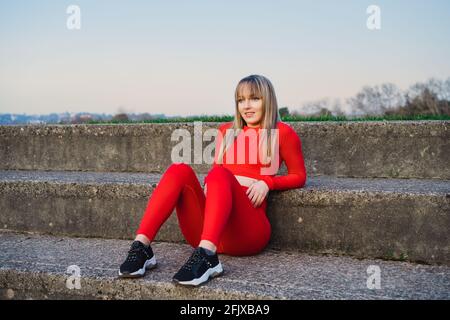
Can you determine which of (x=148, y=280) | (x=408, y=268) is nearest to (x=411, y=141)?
(x=408, y=268)

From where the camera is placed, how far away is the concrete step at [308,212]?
2408 mm

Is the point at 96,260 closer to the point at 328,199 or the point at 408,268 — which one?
the point at 328,199

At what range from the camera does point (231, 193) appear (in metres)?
2.37

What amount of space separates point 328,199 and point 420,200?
447 mm

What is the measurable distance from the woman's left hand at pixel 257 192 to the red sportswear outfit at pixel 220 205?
4 cm

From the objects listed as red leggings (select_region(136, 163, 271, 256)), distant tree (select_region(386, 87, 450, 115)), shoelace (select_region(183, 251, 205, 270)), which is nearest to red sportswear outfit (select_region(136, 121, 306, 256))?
red leggings (select_region(136, 163, 271, 256))

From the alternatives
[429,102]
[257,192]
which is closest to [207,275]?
[257,192]

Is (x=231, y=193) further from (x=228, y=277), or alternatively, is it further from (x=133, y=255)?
(x=133, y=255)

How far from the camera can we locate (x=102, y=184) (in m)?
2.98

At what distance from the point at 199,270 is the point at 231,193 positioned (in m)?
0.42

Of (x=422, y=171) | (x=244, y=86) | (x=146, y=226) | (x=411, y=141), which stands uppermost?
(x=244, y=86)

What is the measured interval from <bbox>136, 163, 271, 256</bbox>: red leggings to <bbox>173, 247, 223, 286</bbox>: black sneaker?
9cm

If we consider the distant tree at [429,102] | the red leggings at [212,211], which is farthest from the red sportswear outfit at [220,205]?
the distant tree at [429,102]

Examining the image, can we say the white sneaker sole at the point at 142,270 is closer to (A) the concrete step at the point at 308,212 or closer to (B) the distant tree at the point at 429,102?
(A) the concrete step at the point at 308,212
